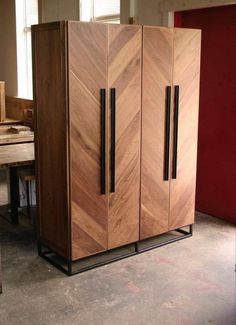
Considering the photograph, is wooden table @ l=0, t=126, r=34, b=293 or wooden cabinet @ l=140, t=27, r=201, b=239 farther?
wooden table @ l=0, t=126, r=34, b=293

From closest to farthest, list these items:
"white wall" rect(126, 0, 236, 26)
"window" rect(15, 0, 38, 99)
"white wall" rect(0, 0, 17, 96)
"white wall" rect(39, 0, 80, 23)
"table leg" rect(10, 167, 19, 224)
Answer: "white wall" rect(126, 0, 236, 26)
"table leg" rect(10, 167, 19, 224)
"white wall" rect(39, 0, 80, 23)
"window" rect(15, 0, 38, 99)
"white wall" rect(0, 0, 17, 96)

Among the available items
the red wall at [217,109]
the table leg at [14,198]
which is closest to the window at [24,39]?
the table leg at [14,198]

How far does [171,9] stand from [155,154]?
1736mm

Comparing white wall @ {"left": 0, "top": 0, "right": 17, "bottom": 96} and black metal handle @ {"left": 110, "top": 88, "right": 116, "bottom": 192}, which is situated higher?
white wall @ {"left": 0, "top": 0, "right": 17, "bottom": 96}

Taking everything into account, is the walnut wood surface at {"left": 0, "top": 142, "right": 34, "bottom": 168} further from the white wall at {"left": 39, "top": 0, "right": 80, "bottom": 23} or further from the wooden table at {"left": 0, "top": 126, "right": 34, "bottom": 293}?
the white wall at {"left": 39, "top": 0, "right": 80, "bottom": 23}

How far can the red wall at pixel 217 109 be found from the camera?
4473 millimetres

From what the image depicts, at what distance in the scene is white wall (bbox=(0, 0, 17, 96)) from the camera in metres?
7.27

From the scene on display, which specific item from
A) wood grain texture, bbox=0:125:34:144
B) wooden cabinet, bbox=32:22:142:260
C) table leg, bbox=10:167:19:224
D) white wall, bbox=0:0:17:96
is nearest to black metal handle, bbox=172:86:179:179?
wooden cabinet, bbox=32:22:142:260

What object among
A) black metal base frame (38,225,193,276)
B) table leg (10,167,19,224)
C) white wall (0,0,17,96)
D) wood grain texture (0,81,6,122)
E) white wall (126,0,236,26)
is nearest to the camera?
black metal base frame (38,225,193,276)

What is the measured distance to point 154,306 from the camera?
10.2 ft

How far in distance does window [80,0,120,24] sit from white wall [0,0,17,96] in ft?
5.46

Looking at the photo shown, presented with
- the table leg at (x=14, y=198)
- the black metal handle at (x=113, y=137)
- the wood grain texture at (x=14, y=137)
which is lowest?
the table leg at (x=14, y=198)

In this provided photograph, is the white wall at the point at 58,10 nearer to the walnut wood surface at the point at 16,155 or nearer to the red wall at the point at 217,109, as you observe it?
the red wall at the point at 217,109

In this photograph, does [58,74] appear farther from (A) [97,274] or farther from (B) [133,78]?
(A) [97,274]
